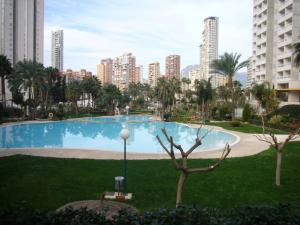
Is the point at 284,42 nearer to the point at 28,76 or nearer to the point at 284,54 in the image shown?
the point at 284,54

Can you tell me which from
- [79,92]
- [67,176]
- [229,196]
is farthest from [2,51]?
[229,196]

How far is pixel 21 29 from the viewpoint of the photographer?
7681 cm

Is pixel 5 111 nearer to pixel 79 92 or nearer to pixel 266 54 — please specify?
pixel 79 92

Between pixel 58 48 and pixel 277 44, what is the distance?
122m

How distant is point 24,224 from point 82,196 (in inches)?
204

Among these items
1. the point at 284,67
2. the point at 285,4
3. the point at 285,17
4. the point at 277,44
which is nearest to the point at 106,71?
the point at 277,44

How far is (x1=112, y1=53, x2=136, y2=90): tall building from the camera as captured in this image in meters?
145

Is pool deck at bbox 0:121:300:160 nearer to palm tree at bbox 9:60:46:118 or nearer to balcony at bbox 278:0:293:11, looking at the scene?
palm tree at bbox 9:60:46:118

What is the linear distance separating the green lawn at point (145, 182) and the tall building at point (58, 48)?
14481 centimetres

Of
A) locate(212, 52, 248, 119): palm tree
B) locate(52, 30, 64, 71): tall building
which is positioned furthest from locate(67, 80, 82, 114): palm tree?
locate(52, 30, 64, 71): tall building

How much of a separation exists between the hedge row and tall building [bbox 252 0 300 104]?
41984mm

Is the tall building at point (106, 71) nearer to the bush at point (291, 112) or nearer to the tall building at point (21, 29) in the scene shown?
the tall building at point (21, 29)

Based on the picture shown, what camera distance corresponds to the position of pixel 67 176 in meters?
12.1

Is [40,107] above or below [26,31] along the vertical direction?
below
